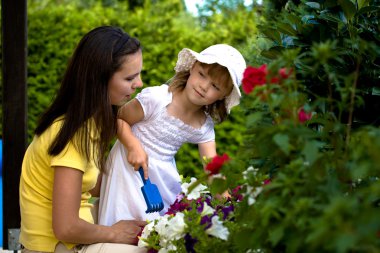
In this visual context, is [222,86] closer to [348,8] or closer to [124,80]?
[124,80]

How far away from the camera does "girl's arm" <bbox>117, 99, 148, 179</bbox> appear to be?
112 inches

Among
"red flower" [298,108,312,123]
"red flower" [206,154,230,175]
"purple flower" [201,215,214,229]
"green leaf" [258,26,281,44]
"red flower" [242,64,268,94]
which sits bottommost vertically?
"purple flower" [201,215,214,229]

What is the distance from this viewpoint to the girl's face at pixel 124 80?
8.73ft

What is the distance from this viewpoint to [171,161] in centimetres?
325

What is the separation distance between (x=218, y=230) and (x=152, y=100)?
1.15 meters

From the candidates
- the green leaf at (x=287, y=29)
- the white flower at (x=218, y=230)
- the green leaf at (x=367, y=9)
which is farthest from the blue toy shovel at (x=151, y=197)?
the green leaf at (x=367, y=9)

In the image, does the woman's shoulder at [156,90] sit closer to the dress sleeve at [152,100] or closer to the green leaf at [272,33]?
the dress sleeve at [152,100]


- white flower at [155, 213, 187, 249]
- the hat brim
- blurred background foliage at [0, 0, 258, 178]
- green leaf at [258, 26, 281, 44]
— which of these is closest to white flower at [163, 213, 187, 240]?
white flower at [155, 213, 187, 249]

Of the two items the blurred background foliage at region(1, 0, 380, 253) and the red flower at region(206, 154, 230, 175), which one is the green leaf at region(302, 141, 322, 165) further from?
the red flower at region(206, 154, 230, 175)

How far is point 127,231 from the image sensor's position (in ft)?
8.70

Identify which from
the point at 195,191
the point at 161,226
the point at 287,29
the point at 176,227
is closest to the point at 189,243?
the point at 176,227

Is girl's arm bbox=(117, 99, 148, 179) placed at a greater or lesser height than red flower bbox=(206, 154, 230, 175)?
lesser

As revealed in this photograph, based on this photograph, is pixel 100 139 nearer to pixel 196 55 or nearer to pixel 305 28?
pixel 196 55

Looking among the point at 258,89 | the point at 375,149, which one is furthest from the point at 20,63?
the point at 375,149
